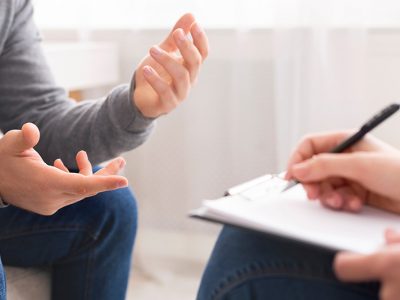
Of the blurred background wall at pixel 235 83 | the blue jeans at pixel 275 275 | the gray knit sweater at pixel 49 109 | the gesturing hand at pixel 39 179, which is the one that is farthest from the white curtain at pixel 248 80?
the blue jeans at pixel 275 275

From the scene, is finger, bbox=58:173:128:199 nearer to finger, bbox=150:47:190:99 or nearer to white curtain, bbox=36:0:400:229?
finger, bbox=150:47:190:99

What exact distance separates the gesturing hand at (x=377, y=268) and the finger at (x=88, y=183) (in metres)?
0.30

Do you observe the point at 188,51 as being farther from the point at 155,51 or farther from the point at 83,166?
the point at 83,166

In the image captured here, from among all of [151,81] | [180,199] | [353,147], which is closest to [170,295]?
[180,199]

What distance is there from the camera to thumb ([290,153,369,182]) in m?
0.52

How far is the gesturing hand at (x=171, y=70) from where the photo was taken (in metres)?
0.76

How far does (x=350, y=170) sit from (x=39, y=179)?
0.37 meters

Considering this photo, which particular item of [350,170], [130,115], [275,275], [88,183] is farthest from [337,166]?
[130,115]

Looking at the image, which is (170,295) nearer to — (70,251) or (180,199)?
(180,199)

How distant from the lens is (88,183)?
657mm

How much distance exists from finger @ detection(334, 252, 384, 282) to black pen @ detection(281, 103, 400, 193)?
0.59ft

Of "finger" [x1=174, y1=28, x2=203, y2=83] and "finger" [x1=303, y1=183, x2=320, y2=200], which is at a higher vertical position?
"finger" [x1=174, y1=28, x2=203, y2=83]

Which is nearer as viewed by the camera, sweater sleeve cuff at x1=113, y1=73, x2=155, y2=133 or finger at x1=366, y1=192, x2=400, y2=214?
finger at x1=366, y1=192, x2=400, y2=214

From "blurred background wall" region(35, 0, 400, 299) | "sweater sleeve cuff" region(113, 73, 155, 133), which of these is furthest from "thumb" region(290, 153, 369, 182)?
"blurred background wall" region(35, 0, 400, 299)
